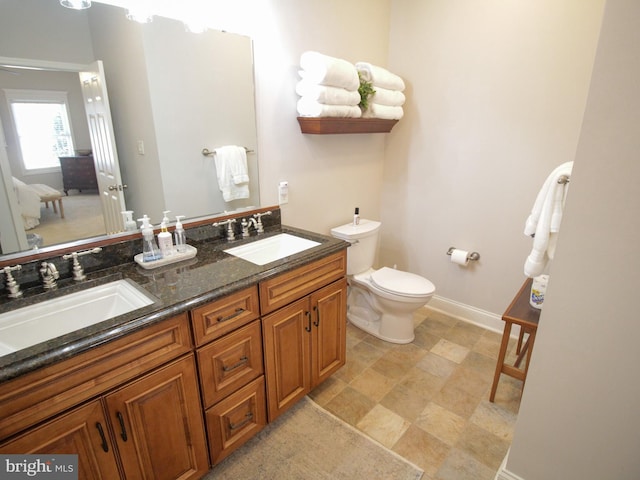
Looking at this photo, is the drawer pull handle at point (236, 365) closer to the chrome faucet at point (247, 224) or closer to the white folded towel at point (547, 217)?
the chrome faucet at point (247, 224)

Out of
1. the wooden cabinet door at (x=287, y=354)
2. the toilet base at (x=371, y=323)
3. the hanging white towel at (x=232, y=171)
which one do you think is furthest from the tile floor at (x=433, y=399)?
the hanging white towel at (x=232, y=171)

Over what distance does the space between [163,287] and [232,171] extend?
87 cm

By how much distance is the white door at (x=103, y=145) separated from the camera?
4.88 ft

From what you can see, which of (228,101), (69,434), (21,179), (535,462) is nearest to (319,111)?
(228,101)

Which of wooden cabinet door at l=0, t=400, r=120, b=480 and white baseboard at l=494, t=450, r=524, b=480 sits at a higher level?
wooden cabinet door at l=0, t=400, r=120, b=480

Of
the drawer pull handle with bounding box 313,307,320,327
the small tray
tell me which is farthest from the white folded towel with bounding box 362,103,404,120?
the small tray

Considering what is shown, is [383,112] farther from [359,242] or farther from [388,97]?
[359,242]

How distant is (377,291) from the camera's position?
8.05 feet

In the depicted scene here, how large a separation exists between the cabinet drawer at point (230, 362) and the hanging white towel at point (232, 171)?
838mm

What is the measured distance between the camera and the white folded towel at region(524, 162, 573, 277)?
5.05 feet

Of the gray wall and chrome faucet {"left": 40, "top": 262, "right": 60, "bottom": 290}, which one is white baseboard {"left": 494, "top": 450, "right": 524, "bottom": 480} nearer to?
the gray wall

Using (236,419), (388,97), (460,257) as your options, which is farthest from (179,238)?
(460,257)

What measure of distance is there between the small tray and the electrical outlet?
29.2 inches

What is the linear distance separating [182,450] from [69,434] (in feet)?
1.46
